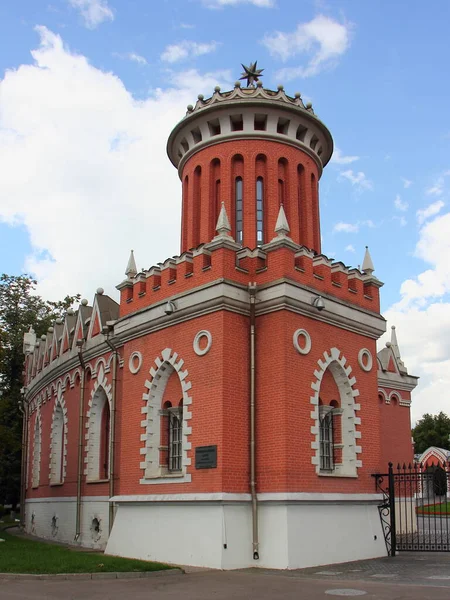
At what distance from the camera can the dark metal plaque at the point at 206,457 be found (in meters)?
15.2

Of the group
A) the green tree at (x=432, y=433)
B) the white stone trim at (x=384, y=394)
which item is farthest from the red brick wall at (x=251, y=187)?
the green tree at (x=432, y=433)

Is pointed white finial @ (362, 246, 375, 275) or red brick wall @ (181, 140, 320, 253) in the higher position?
red brick wall @ (181, 140, 320, 253)

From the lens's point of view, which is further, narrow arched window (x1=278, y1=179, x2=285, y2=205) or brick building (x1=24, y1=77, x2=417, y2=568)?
narrow arched window (x1=278, y1=179, x2=285, y2=205)

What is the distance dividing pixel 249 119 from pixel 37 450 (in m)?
17.0

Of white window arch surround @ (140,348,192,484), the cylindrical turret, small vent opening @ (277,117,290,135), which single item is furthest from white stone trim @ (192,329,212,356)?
small vent opening @ (277,117,290,135)

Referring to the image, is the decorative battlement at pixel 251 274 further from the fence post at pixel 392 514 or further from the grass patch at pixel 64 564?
the grass patch at pixel 64 564

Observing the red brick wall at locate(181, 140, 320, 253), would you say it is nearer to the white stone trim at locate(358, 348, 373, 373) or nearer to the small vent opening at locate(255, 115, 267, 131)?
the small vent opening at locate(255, 115, 267, 131)

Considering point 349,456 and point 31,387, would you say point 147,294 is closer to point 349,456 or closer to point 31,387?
point 349,456

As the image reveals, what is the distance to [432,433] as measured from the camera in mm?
80812

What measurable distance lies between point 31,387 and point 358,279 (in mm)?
18313

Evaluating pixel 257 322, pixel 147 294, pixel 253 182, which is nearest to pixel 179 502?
pixel 257 322

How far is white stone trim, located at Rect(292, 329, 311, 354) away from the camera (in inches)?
632

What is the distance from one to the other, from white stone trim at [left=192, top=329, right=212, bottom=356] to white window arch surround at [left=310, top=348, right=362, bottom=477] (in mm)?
2734

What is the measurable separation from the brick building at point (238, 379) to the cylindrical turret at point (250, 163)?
0.05 meters
